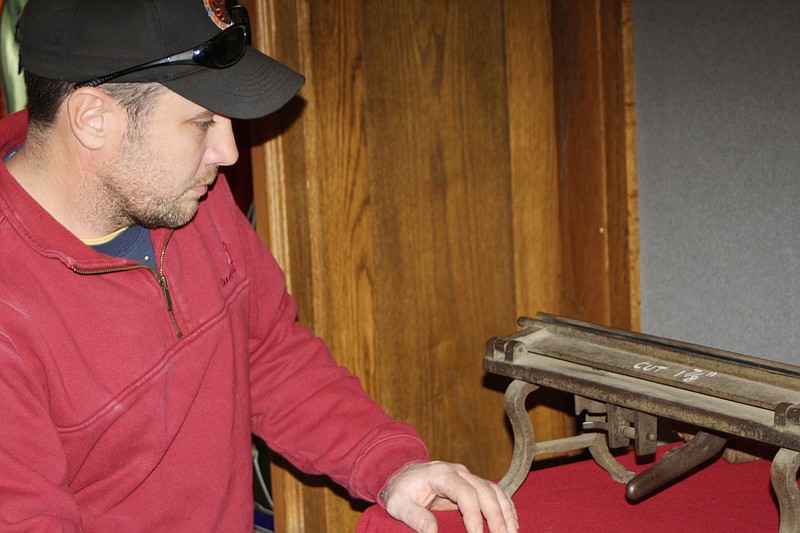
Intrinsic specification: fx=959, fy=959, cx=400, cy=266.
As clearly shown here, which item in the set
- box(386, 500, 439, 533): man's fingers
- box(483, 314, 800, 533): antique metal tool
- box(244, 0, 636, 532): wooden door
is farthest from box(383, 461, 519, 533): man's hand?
box(244, 0, 636, 532): wooden door

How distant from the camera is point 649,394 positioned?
133 centimetres

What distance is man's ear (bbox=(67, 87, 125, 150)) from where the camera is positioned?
4.48 feet

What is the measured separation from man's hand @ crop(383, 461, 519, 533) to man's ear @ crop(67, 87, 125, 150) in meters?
0.67

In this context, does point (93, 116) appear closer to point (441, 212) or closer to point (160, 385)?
point (160, 385)

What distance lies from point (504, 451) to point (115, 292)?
119 cm

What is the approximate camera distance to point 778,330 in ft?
6.08

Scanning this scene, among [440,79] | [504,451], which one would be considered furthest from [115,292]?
[504,451]

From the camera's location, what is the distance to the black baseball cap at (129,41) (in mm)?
1329

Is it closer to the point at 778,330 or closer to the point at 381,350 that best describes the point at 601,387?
the point at 778,330

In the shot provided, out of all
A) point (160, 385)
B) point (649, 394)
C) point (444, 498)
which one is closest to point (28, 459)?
point (160, 385)

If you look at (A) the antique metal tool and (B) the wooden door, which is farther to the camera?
(B) the wooden door

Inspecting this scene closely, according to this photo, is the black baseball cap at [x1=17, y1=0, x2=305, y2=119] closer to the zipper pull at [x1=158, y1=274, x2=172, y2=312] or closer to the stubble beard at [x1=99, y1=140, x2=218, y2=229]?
the stubble beard at [x1=99, y1=140, x2=218, y2=229]

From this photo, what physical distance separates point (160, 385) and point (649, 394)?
2.40 ft

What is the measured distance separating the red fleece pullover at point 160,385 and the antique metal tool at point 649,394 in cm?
22
